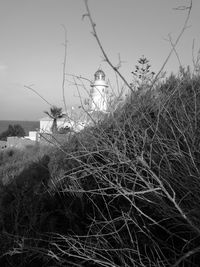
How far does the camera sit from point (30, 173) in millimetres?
5469

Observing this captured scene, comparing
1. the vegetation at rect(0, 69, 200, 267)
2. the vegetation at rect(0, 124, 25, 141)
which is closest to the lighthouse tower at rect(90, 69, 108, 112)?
the vegetation at rect(0, 69, 200, 267)

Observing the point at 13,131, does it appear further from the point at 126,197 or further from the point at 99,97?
the point at 126,197

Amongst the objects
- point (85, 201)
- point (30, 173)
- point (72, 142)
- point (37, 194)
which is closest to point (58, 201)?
point (37, 194)

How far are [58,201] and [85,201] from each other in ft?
1.84

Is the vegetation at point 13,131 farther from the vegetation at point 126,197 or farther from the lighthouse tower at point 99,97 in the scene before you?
the lighthouse tower at point 99,97

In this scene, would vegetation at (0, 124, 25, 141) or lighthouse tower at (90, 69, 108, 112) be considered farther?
vegetation at (0, 124, 25, 141)

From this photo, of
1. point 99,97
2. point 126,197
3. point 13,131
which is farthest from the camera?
point 13,131

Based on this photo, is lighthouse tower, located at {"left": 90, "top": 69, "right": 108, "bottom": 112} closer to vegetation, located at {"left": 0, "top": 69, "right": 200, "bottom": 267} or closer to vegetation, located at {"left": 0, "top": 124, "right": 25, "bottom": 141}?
vegetation, located at {"left": 0, "top": 69, "right": 200, "bottom": 267}

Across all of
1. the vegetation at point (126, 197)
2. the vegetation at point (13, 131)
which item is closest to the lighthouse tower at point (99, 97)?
the vegetation at point (126, 197)

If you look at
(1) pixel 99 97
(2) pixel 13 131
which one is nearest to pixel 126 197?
(1) pixel 99 97

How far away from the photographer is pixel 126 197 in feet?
5.20

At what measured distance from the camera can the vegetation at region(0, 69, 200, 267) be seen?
1.78 m

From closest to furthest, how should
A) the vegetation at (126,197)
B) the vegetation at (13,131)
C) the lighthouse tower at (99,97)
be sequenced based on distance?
the vegetation at (126,197)
the lighthouse tower at (99,97)
the vegetation at (13,131)

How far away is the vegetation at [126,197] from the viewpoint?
178cm
